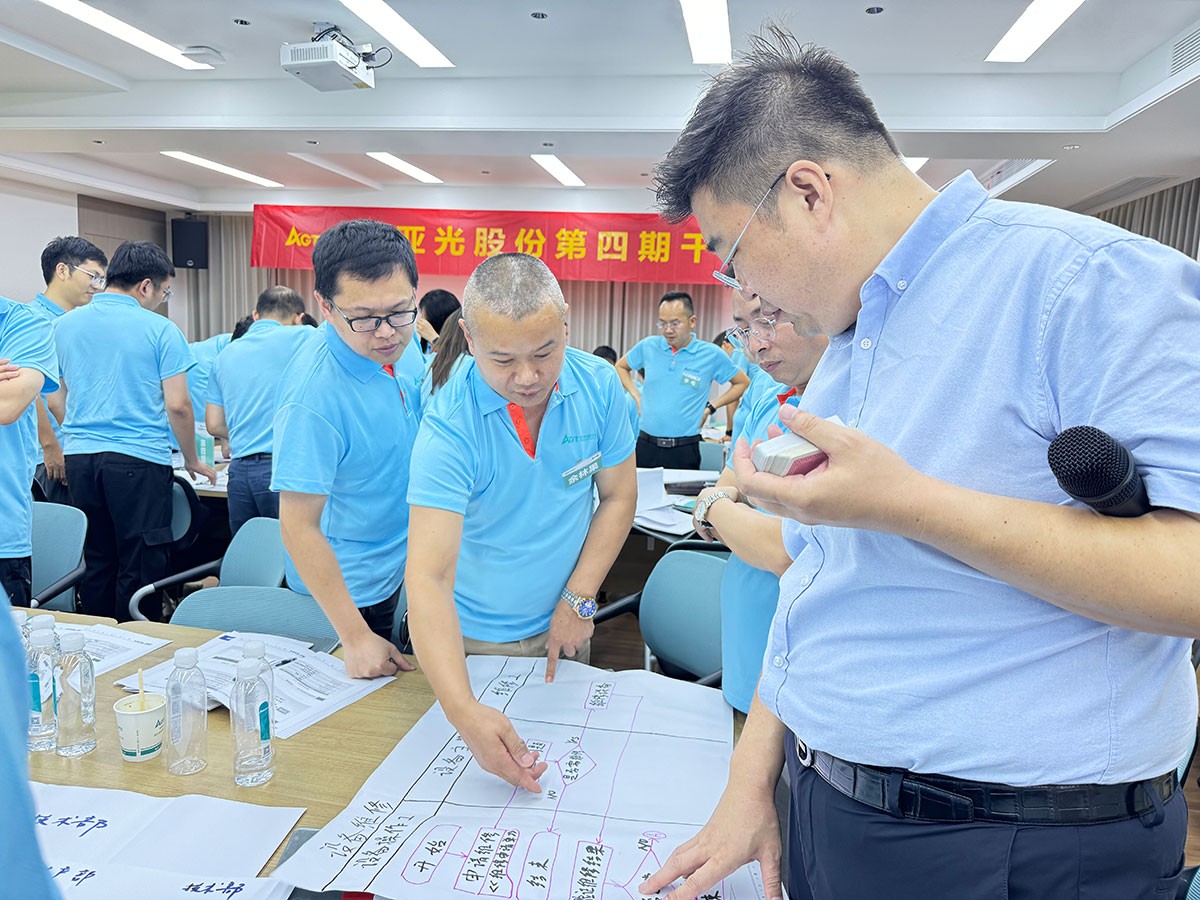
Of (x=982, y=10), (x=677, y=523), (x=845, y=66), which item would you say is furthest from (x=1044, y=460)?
(x=982, y=10)

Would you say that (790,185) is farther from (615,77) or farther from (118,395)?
(615,77)

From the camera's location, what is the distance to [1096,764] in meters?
0.65

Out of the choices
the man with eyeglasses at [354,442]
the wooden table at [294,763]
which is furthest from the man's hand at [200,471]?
the wooden table at [294,763]

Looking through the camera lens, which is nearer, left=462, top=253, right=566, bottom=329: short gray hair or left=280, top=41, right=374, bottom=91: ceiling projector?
left=462, top=253, right=566, bottom=329: short gray hair

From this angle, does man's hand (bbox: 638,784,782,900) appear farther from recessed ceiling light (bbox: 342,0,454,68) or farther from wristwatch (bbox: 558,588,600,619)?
recessed ceiling light (bbox: 342,0,454,68)

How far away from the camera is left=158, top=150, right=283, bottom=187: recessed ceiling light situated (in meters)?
7.83

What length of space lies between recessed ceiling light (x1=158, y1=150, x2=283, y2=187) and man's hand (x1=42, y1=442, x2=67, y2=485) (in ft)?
15.9

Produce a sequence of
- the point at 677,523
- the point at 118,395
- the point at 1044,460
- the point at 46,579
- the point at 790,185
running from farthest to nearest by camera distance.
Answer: the point at 118,395, the point at 677,523, the point at 46,579, the point at 790,185, the point at 1044,460

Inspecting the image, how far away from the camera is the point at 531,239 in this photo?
8.70 m

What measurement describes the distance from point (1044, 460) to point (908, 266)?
0.69ft

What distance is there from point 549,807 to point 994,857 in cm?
60

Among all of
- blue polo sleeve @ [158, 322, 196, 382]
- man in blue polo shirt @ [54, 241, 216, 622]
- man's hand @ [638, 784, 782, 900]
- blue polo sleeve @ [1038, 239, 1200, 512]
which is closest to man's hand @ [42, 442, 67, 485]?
man in blue polo shirt @ [54, 241, 216, 622]

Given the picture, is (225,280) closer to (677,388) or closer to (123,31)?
(123,31)

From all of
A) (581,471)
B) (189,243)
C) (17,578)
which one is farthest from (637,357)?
(189,243)
